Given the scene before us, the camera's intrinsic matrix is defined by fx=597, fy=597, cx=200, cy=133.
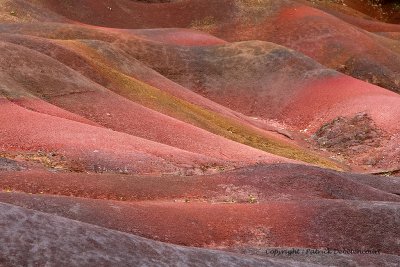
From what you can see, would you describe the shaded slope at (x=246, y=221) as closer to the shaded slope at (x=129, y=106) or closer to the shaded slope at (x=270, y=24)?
the shaded slope at (x=129, y=106)

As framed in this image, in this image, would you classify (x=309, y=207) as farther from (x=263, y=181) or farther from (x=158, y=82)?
(x=158, y=82)

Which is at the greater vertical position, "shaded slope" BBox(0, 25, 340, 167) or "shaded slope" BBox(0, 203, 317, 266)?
"shaded slope" BBox(0, 203, 317, 266)

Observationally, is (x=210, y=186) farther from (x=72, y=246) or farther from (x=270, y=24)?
(x=270, y=24)

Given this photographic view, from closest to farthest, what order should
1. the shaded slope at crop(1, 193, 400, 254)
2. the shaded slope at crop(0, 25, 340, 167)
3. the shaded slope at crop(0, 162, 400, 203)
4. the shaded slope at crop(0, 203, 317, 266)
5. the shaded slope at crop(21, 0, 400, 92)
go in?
the shaded slope at crop(0, 203, 317, 266), the shaded slope at crop(1, 193, 400, 254), the shaded slope at crop(0, 162, 400, 203), the shaded slope at crop(0, 25, 340, 167), the shaded slope at crop(21, 0, 400, 92)

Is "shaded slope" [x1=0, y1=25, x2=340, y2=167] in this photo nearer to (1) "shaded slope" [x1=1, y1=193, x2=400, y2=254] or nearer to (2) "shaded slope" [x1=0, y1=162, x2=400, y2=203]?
(2) "shaded slope" [x1=0, y1=162, x2=400, y2=203]

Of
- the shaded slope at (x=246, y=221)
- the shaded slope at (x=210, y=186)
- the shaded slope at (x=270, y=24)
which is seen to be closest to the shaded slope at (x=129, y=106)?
the shaded slope at (x=210, y=186)

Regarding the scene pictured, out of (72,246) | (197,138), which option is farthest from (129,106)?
(72,246)

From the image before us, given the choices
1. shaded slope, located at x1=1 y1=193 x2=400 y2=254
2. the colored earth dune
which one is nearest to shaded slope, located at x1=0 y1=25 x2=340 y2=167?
the colored earth dune

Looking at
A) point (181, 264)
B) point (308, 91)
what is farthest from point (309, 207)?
point (308, 91)
